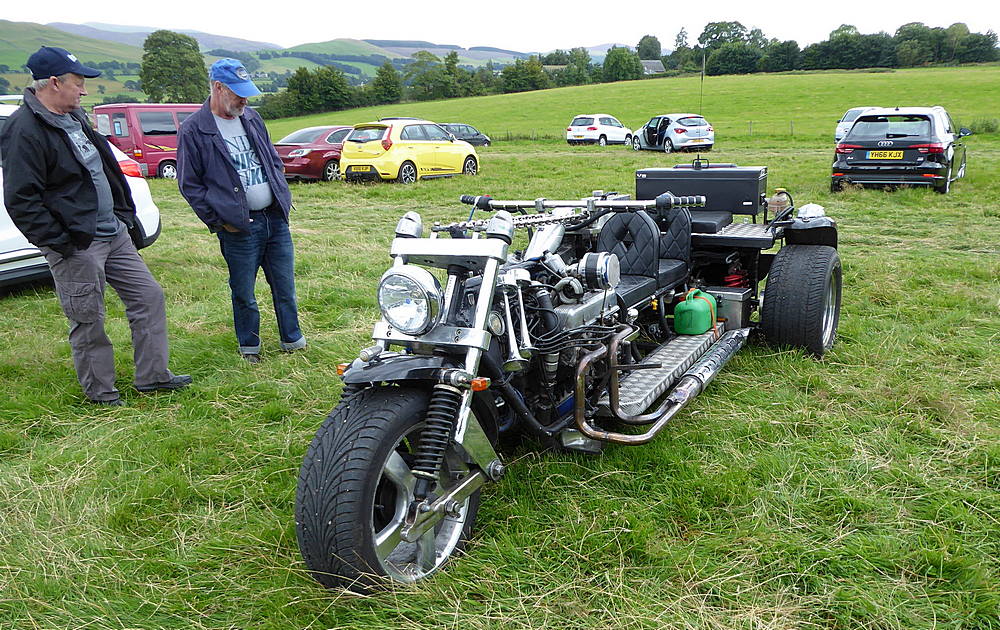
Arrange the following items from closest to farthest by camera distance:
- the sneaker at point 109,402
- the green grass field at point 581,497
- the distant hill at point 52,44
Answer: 1. the green grass field at point 581,497
2. the sneaker at point 109,402
3. the distant hill at point 52,44

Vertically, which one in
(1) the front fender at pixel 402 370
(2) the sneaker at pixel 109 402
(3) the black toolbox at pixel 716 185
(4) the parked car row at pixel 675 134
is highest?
(4) the parked car row at pixel 675 134

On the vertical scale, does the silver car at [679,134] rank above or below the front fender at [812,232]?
above

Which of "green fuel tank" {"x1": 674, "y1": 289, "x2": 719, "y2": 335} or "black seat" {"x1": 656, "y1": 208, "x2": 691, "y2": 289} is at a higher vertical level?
"black seat" {"x1": 656, "y1": 208, "x2": 691, "y2": 289}

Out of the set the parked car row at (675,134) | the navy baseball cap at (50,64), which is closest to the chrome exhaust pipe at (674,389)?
the navy baseball cap at (50,64)

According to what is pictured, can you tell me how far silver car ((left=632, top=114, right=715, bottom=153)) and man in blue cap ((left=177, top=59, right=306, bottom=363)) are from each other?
1870cm

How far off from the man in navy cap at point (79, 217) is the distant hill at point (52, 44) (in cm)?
13972

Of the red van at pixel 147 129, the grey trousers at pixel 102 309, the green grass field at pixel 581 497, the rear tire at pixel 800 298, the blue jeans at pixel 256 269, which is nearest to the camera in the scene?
the green grass field at pixel 581 497

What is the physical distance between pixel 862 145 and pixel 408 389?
1123 centimetres

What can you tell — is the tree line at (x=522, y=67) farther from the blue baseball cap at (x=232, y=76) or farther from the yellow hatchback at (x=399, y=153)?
the blue baseball cap at (x=232, y=76)

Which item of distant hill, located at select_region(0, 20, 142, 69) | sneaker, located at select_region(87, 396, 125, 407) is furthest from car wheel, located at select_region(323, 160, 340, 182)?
distant hill, located at select_region(0, 20, 142, 69)

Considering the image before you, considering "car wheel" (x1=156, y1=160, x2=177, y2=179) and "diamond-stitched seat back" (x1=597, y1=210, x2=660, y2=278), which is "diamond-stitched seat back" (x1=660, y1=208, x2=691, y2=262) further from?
"car wheel" (x1=156, y1=160, x2=177, y2=179)

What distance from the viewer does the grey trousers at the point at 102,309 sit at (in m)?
3.97

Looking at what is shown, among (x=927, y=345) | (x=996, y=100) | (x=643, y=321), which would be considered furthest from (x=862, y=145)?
(x=996, y=100)

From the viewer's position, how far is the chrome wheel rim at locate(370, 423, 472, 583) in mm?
2432
